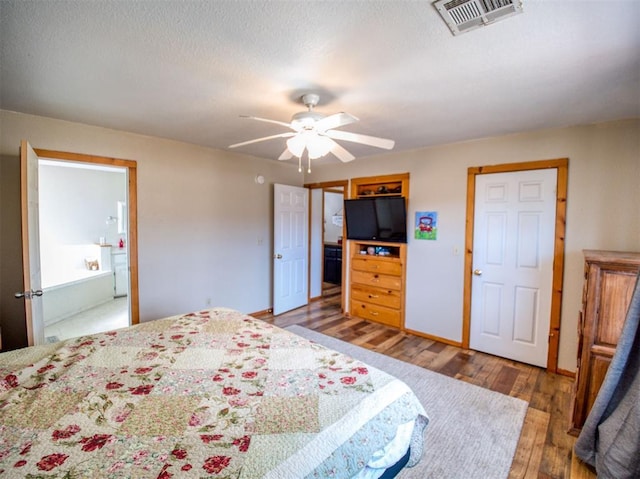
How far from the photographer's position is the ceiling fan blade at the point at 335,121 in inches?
68.4

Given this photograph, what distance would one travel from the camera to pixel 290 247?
4652 mm

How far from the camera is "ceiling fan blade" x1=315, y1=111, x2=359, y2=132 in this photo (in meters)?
1.74

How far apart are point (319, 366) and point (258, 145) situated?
2803 millimetres

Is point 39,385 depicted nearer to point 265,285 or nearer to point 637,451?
point 637,451

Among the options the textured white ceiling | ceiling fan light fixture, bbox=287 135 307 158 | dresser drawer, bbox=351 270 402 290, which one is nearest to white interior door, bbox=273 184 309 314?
dresser drawer, bbox=351 270 402 290

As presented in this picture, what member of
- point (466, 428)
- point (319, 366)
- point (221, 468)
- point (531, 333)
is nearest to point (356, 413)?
point (319, 366)

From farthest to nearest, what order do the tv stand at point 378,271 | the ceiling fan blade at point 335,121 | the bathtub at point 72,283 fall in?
the bathtub at point 72,283 < the tv stand at point 378,271 < the ceiling fan blade at point 335,121

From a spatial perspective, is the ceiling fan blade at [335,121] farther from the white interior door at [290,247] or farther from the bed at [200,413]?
the white interior door at [290,247]

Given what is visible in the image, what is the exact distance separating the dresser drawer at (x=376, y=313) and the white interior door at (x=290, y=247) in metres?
0.95

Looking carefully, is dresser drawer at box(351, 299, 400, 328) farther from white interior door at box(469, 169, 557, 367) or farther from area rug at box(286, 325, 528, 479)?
area rug at box(286, 325, 528, 479)

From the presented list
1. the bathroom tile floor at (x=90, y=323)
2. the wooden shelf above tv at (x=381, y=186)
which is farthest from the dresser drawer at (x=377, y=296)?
the bathroom tile floor at (x=90, y=323)

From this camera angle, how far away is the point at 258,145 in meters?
3.59

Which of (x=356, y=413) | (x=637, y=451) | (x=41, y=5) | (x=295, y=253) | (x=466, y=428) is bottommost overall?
(x=466, y=428)

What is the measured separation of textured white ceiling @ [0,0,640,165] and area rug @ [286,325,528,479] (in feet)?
7.62
